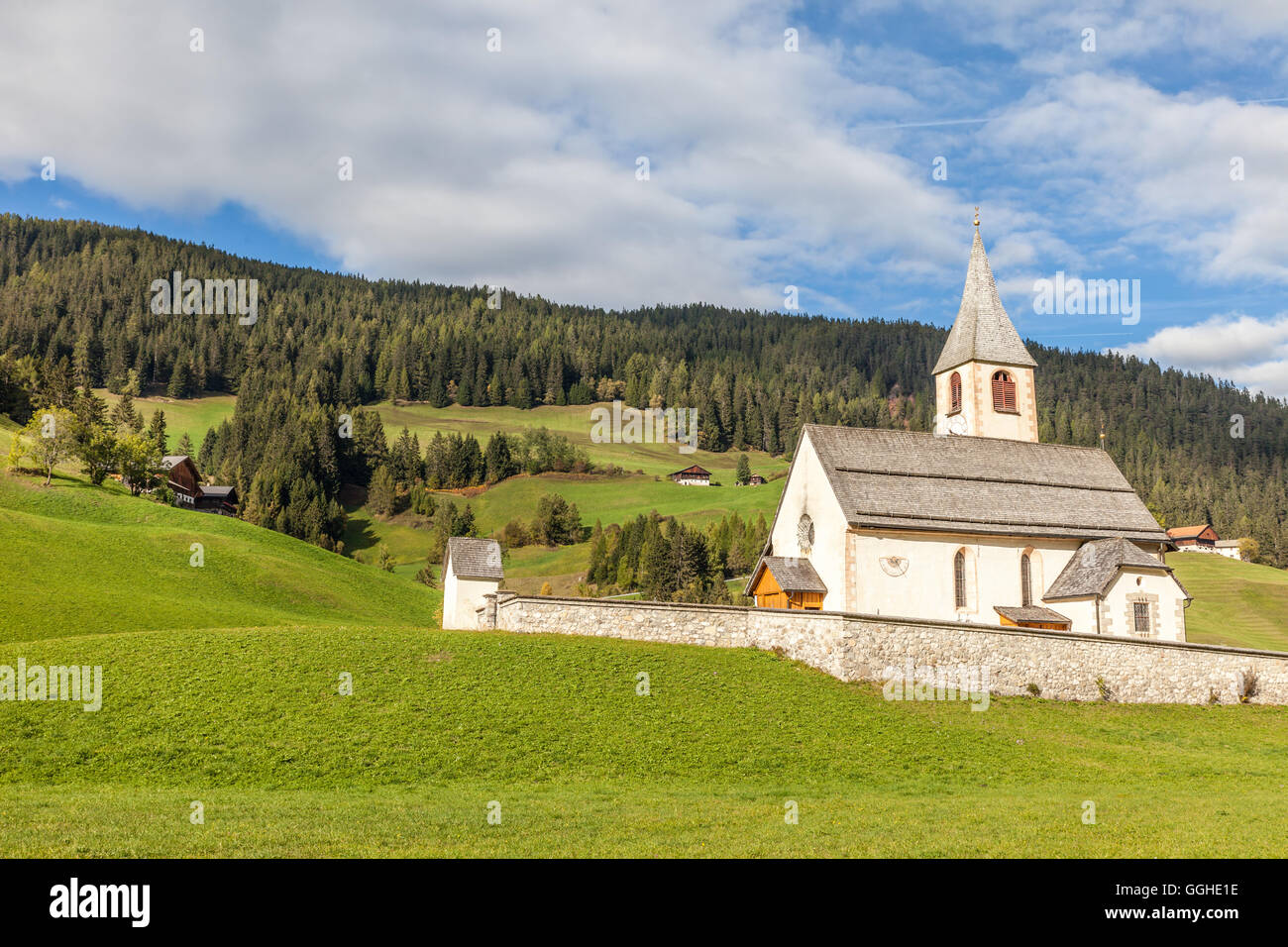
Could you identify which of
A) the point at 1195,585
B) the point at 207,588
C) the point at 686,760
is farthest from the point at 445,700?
the point at 1195,585

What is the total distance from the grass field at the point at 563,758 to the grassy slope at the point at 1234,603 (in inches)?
1517

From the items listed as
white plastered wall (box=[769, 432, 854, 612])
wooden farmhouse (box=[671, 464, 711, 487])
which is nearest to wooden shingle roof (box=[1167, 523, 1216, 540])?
wooden farmhouse (box=[671, 464, 711, 487])

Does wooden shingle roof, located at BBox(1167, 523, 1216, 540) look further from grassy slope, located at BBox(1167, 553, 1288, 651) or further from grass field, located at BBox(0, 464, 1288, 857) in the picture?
grass field, located at BBox(0, 464, 1288, 857)

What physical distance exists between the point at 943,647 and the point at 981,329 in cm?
2893

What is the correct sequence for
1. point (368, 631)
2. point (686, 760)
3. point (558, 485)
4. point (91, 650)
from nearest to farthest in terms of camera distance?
point (686, 760) < point (91, 650) < point (368, 631) < point (558, 485)

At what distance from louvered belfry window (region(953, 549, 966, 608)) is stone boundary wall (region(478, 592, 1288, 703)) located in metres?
6.32

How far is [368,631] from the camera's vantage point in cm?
→ 3231

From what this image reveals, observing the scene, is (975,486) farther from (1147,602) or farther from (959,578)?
(1147,602)

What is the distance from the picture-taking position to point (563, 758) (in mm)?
21906

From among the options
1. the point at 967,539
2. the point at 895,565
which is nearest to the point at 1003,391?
the point at 967,539

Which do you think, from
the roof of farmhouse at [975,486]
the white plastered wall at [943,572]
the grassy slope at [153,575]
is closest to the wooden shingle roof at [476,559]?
the grassy slope at [153,575]

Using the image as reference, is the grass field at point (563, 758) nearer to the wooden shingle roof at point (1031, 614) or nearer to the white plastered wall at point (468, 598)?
the wooden shingle roof at point (1031, 614)
